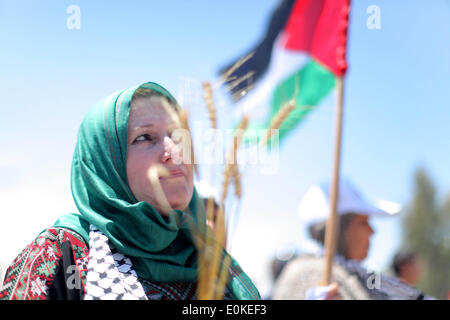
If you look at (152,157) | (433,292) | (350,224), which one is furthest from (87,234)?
(433,292)

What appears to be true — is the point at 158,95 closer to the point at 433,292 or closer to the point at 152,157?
the point at 152,157

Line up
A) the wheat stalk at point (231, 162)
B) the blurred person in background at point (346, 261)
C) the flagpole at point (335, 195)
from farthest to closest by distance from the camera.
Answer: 1. the blurred person in background at point (346, 261)
2. the flagpole at point (335, 195)
3. the wheat stalk at point (231, 162)

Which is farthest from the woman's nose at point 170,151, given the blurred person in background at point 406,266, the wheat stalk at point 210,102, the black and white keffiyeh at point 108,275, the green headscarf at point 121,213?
the blurred person in background at point 406,266

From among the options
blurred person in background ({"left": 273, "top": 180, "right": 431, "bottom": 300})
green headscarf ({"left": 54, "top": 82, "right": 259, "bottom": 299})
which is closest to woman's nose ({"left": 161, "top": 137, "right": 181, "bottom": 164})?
green headscarf ({"left": 54, "top": 82, "right": 259, "bottom": 299})

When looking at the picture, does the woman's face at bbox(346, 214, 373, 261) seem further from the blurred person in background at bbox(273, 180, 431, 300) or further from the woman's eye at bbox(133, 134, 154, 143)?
the woman's eye at bbox(133, 134, 154, 143)

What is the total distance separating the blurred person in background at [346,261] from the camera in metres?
2.73

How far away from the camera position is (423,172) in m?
31.1

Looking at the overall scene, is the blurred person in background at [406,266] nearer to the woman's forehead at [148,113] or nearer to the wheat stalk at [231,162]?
the woman's forehead at [148,113]

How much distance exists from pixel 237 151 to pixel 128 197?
808 mm

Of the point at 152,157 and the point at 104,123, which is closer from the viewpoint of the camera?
the point at 152,157

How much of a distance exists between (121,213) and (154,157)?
237 mm

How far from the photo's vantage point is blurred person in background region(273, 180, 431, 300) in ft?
8.95

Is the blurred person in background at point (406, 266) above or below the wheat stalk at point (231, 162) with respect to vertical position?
below

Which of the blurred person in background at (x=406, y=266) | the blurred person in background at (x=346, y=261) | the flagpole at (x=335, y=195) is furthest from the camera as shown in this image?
the blurred person in background at (x=406, y=266)
